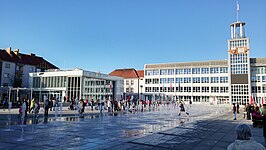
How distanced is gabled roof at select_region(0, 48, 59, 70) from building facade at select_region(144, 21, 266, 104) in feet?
119

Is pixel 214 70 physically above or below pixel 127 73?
above

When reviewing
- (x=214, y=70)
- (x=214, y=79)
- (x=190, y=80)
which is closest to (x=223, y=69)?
(x=214, y=70)

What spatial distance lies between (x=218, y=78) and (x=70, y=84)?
168 ft

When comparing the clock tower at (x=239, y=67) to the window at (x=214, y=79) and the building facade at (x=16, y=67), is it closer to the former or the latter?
the window at (x=214, y=79)

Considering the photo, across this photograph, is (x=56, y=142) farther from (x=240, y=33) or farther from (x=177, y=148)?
(x=240, y=33)

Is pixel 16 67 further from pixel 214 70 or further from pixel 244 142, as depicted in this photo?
pixel 244 142

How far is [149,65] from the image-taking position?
88688 mm

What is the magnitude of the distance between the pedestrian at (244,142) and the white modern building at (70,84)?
42.4 metres

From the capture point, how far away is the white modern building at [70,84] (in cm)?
4534

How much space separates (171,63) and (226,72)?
66.3 feet

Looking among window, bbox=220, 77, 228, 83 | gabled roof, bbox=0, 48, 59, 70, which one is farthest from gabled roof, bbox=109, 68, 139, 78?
window, bbox=220, 77, 228, 83

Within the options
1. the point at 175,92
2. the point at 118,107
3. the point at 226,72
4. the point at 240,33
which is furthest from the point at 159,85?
the point at 118,107

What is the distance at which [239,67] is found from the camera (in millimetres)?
70750

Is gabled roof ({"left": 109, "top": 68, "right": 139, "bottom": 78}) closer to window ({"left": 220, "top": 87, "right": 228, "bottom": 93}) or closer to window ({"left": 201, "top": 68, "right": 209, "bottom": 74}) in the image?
window ({"left": 201, "top": 68, "right": 209, "bottom": 74})
